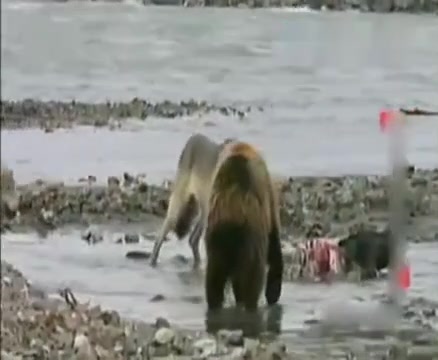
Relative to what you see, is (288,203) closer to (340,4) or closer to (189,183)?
(189,183)

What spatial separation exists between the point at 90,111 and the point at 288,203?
1.24 feet

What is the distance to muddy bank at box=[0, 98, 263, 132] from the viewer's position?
6.24 feet

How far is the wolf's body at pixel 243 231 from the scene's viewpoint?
207cm

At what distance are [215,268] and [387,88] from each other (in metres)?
0.43

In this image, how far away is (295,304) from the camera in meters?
2.09

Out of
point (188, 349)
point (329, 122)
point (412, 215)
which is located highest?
point (329, 122)

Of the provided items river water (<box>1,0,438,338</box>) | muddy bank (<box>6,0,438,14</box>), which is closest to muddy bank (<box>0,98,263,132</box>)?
river water (<box>1,0,438,338</box>)

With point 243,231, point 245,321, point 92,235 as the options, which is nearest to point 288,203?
point 243,231

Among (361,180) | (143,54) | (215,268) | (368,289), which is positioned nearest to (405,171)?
(361,180)

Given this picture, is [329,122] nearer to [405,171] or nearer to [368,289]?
[405,171]

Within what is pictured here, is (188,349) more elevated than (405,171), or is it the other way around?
(405,171)

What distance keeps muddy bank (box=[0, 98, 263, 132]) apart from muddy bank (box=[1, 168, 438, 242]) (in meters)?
0.09

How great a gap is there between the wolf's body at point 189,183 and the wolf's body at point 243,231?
2 centimetres

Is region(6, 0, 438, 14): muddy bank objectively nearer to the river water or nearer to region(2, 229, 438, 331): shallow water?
the river water
